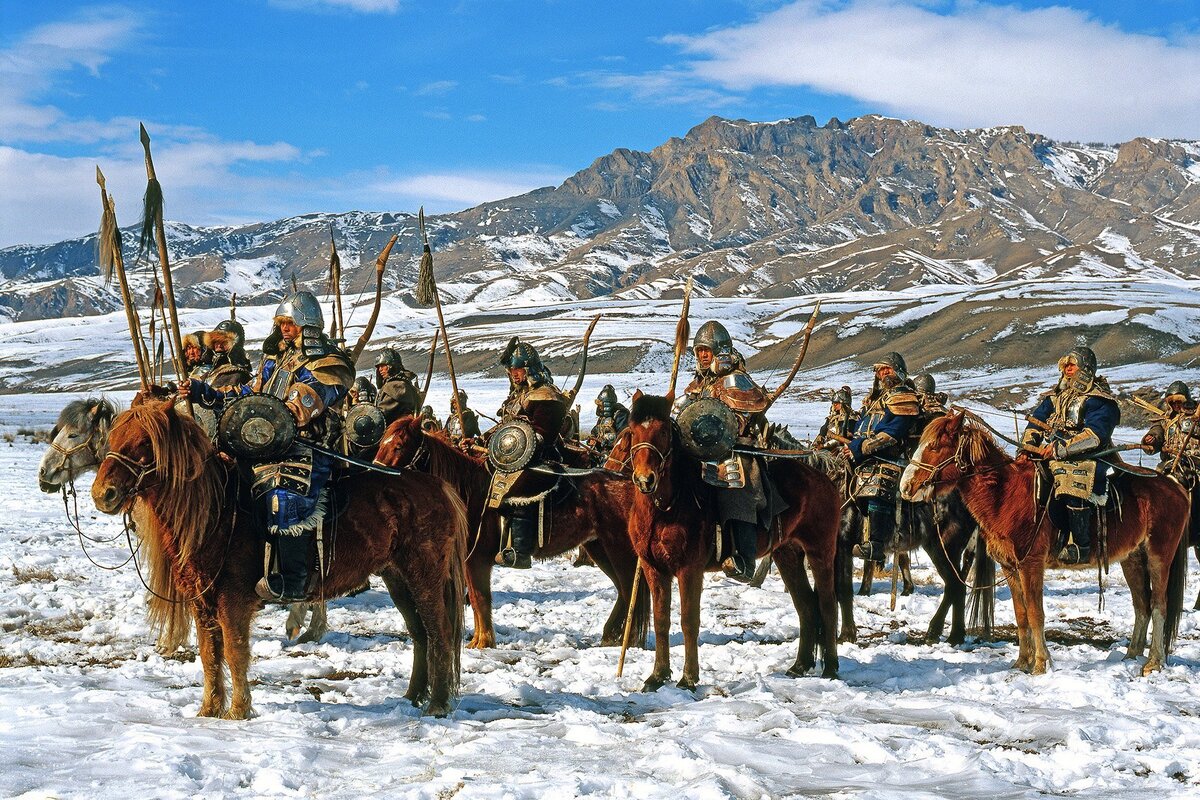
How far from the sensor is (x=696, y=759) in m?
6.73

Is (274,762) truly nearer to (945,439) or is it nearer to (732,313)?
(945,439)

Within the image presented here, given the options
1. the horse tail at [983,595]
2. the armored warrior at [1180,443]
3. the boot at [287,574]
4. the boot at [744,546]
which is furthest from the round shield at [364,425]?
the armored warrior at [1180,443]

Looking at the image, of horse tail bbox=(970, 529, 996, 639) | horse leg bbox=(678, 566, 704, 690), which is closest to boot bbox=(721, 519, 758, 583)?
horse leg bbox=(678, 566, 704, 690)

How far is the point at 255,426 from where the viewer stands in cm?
757

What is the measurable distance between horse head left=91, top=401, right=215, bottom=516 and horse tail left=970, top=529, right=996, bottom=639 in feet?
26.7

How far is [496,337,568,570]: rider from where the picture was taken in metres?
10.9

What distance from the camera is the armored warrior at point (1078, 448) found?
9.85 m

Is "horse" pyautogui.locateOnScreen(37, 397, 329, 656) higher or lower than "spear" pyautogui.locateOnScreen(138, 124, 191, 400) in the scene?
lower

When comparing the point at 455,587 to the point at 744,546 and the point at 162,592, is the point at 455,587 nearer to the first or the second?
the point at 162,592

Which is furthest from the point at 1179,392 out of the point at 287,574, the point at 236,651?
the point at 236,651

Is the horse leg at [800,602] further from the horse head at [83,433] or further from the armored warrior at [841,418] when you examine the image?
the armored warrior at [841,418]

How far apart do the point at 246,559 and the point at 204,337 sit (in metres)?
4.12

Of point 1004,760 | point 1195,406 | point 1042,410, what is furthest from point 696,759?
point 1195,406

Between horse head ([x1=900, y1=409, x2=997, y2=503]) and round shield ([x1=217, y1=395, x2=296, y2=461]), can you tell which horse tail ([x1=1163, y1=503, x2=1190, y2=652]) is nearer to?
horse head ([x1=900, y1=409, x2=997, y2=503])
